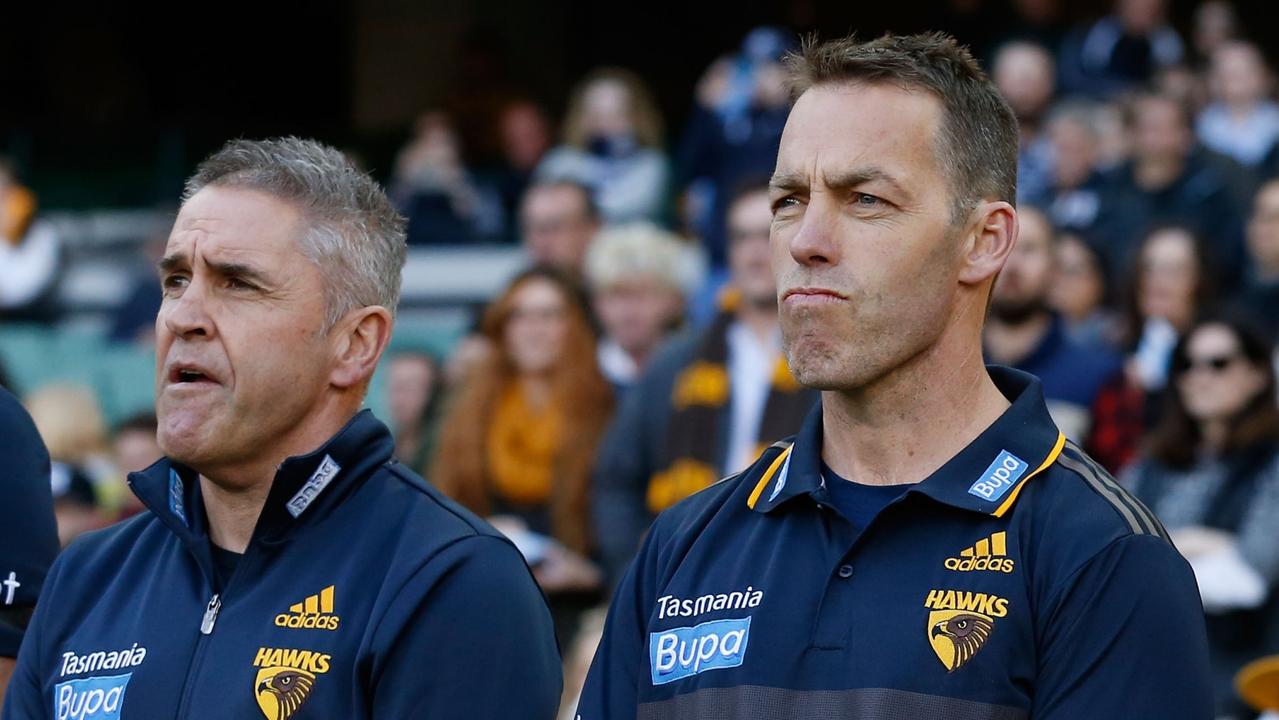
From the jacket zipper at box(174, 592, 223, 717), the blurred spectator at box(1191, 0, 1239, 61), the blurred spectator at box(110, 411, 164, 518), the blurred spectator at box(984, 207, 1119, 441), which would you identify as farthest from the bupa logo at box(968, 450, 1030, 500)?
the blurred spectator at box(1191, 0, 1239, 61)

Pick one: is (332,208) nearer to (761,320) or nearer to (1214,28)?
(761,320)

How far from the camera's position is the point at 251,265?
3393 millimetres

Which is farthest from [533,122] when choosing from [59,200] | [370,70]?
[370,70]

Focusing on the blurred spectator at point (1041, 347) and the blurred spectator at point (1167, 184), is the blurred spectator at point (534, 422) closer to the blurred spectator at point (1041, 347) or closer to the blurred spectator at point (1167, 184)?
the blurred spectator at point (1041, 347)

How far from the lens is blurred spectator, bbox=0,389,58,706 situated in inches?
143

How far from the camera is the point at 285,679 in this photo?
315 cm

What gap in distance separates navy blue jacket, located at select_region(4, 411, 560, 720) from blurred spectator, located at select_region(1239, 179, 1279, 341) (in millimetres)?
5822

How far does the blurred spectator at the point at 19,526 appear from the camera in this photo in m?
3.64

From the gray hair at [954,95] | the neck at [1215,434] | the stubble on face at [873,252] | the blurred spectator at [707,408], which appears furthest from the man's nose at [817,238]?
the neck at [1215,434]

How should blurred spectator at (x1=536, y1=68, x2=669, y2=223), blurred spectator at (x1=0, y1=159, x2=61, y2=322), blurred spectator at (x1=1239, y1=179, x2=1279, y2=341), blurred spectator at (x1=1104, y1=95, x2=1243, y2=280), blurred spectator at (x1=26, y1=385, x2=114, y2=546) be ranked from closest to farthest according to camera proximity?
1. blurred spectator at (x1=26, y1=385, x2=114, y2=546)
2. blurred spectator at (x1=1239, y1=179, x2=1279, y2=341)
3. blurred spectator at (x1=1104, y1=95, x2=1243, y2=280)
4. blurred spectator at (x1=536, y1=68, x2=669, y2=223)
5. blurred spectator at (x1=0, y1=159, x2=61, y2=322)

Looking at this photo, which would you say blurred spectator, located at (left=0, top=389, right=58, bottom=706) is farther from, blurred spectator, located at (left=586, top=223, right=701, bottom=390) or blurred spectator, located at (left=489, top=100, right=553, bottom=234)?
blurred spectator, located at (left=489, top=100, right=553, bottom=234)

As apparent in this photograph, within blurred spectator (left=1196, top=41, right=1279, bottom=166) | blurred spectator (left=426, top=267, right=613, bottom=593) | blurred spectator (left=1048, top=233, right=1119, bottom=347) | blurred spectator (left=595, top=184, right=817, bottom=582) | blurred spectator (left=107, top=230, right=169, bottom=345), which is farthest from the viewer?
blurred spectator (left=107, top=230, right=169, bottom=345)

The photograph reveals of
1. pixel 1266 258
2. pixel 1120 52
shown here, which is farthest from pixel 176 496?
pixel 1120 52

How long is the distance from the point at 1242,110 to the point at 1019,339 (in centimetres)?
441
